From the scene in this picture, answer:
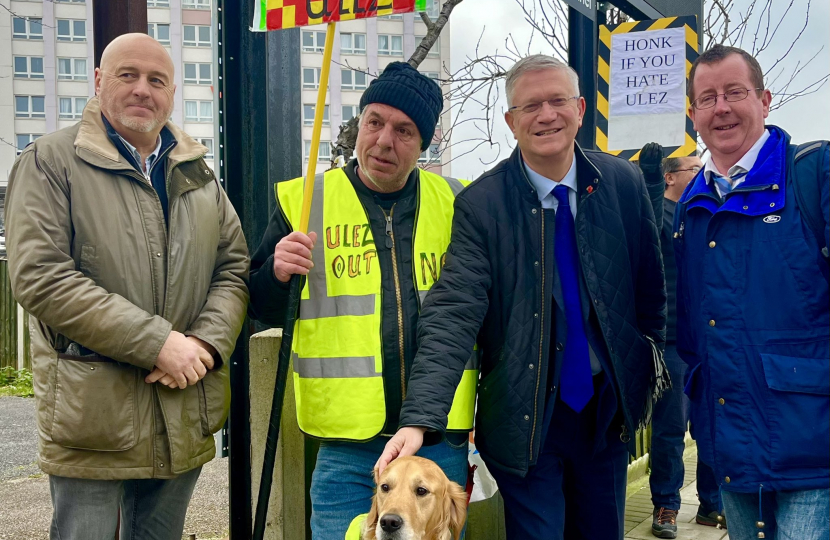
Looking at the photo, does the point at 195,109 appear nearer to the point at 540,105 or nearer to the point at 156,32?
the point at 156,32

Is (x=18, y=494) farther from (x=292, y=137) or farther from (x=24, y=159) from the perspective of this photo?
(x=24, y=159)

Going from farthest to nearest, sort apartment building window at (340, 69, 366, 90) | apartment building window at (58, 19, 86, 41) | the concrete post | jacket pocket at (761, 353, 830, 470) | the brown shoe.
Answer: apartment building window at (58, 19, 86, 41)
apartment building window at (340, 69, 366, 90)
the brown shoe
the concrete post
jacket pocket at (761, 353, 830, 470)

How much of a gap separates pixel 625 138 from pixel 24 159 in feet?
11.9

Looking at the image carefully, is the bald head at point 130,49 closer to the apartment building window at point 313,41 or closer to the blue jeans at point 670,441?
the apartment building window at point 313,41

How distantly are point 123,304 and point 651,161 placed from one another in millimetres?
2423

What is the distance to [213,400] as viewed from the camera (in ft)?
9.96

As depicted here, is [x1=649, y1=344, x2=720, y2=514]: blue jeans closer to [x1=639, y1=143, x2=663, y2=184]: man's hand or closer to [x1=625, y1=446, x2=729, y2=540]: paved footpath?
[x1=625, y1=446, x2=729, y2=540]: paved footpath

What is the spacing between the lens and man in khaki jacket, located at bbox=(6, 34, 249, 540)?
2701mm

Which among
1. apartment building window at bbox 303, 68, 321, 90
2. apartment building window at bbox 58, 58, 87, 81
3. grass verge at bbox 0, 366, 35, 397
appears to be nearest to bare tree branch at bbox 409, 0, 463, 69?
apartment building window at bbox 303, 68, 321, 90

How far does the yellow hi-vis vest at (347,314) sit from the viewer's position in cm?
283

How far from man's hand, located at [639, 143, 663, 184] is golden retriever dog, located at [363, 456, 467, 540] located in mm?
1919

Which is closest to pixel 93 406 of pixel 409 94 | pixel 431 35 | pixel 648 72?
pixel 409 94

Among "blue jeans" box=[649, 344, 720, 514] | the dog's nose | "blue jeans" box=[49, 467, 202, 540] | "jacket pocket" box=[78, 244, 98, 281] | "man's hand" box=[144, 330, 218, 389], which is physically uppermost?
"jacket pocket" box=[78, 244, 98, 281]

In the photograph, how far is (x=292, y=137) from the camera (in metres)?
4.18
